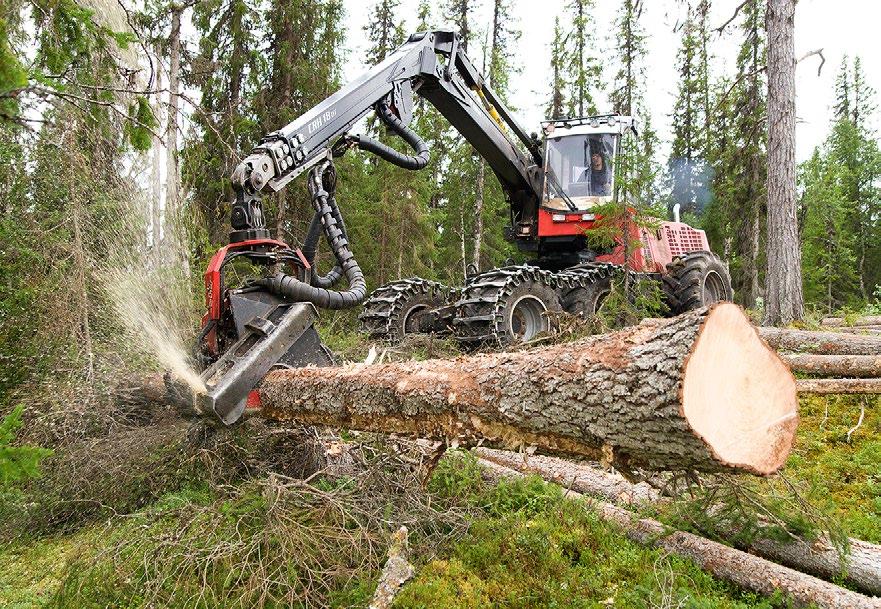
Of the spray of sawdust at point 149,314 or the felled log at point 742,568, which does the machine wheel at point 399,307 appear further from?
the felled log at point 742,568

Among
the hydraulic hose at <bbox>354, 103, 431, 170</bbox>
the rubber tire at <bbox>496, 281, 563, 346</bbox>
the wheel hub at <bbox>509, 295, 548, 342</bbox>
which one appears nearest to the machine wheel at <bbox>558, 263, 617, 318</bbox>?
the rubber tire at <bbox>496, 281, 563, 346</bbox>

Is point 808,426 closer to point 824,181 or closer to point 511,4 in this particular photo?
point 511,4

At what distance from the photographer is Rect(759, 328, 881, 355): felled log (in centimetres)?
550

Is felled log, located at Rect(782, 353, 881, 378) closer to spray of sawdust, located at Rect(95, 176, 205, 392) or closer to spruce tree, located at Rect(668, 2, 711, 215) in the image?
spray of sawdust, located at Rect(95, 176, 205, 392)

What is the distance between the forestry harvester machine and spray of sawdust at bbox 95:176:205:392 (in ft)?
1.87

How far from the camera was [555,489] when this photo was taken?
3.73 meters

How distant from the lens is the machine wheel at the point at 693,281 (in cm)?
895

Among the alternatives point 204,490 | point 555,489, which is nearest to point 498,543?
point 555,489

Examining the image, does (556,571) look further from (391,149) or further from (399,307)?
(399,307)

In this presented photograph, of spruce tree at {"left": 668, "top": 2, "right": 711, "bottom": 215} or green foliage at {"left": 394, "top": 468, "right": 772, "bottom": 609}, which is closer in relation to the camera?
green foliage at {"left": 394, "top": 468, "right": 772, "bottom": 609}

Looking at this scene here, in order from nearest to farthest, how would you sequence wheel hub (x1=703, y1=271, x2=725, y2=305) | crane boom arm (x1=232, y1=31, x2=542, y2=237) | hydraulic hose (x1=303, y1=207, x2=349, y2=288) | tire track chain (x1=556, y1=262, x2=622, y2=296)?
crane boom arm (x1=232, y1=31, x2=542, y2=237)
hydraulic hose (x1=303, y1=207, x2=349, y2=288)
tire track chain (x1=556, y1=262, x2=622, y2=296)
wheel hub (x1=703, y1=271, x2=725, y2=305)

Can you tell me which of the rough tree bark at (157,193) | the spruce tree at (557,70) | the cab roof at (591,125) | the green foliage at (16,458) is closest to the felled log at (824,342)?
the cab roof at (591,125)

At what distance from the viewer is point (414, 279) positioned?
8.61m

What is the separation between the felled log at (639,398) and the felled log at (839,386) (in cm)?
329
